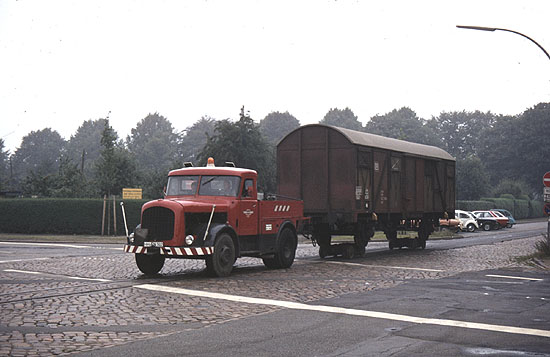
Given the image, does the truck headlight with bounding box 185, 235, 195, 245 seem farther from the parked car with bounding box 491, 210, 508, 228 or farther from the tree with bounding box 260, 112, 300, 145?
the tree with bounding box 260, 112, 300, 145

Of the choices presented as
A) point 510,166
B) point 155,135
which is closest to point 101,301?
point 510,166

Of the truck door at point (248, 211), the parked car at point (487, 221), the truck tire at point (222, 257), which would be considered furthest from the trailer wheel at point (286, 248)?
the parked car at point (487, 221)

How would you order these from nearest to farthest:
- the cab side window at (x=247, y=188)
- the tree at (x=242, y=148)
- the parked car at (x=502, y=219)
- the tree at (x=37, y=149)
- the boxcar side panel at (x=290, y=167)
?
1. the cab side window at (x=247, y=188)
2. the boxcar side panel at (x=290, y=167)
3. the parked car at (x=502, y=219)
4. the tree at (x=242, y=148)
5. the tree at (x=37, y=149)

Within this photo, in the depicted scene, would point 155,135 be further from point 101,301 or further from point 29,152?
point 101,301

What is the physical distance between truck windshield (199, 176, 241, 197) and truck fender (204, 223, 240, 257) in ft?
3.44

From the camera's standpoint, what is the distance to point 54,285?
13547mm

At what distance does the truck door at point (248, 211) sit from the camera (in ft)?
53.4

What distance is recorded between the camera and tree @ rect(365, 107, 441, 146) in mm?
126812

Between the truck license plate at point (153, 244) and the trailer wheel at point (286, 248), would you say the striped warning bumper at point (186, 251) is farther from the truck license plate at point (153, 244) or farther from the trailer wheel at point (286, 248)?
the trailer wheel at point (286, 248)

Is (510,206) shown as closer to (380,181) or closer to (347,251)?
(380,181)

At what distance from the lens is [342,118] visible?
146 metres

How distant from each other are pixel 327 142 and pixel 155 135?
117843 mm

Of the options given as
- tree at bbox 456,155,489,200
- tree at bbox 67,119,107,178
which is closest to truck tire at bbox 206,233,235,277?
tree at bbox 456,155,489,200

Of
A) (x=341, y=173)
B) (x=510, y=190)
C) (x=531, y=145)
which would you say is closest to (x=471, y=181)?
(x=510, y=190)
